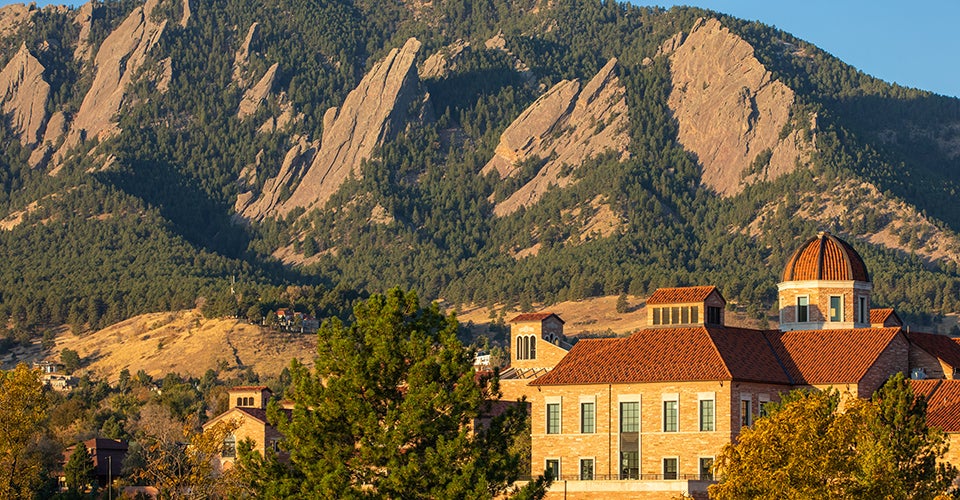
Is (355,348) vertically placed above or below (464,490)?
above

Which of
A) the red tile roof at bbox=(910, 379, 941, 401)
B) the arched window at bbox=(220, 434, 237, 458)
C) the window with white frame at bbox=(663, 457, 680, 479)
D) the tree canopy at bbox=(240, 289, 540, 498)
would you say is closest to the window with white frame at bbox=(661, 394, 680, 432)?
the window with white frame at bbox=(663, 457, 680, 479)

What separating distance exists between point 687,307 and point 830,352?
9819 mm

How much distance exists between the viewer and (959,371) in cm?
11200

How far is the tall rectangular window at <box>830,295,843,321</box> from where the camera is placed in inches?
4779

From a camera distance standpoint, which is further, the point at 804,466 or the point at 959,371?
the point at 959,371

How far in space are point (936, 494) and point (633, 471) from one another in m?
24.5

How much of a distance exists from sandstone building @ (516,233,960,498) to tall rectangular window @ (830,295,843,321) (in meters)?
6.04

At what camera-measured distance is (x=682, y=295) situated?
380 feet

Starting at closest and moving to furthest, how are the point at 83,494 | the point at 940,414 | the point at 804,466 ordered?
1. the point at 804,466
2. the point at 940,414
3. the point at 83,494

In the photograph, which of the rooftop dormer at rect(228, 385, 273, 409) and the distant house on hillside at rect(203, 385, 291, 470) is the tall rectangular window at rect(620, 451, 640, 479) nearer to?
the distant house on hillside at rect(203, 385, 291, 470)

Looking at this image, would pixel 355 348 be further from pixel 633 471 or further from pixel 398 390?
pixel 633 471

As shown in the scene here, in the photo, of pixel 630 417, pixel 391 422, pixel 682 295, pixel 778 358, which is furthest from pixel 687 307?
pixel 391 422

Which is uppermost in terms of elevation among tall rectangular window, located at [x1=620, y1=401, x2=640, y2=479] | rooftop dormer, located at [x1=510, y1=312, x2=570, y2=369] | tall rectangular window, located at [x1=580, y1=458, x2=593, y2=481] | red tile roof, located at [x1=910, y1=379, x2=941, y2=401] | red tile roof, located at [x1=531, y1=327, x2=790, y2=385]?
rooftop dormer, located at [x1=510, y1=312, x2=570, y2=369]

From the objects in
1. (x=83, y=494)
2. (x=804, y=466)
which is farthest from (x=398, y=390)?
(x=83, y=494)
